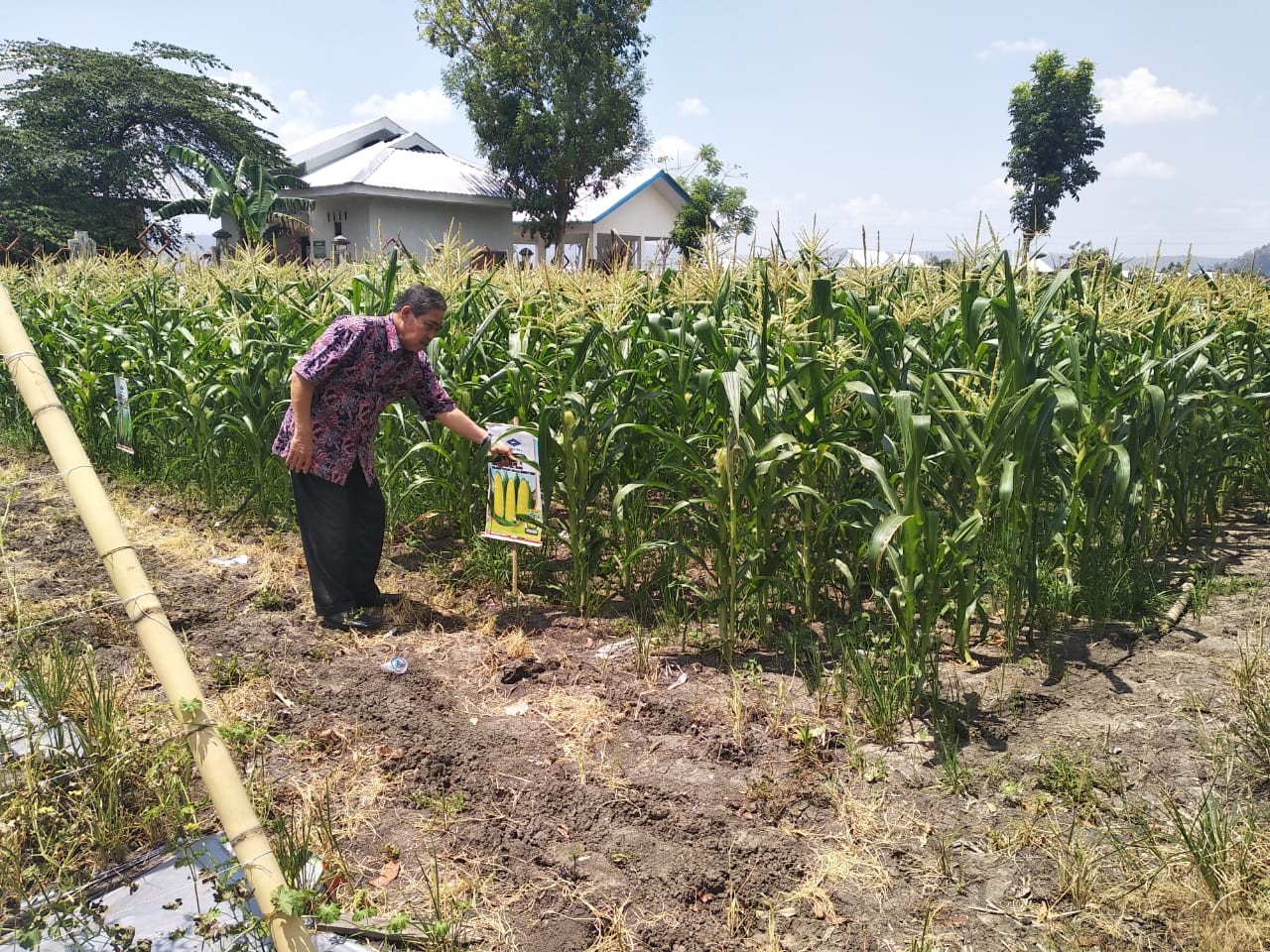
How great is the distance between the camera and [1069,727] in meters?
2.65

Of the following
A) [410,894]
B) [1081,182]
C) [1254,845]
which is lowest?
[410,894]

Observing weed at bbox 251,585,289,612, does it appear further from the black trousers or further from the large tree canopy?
the large tree canopy

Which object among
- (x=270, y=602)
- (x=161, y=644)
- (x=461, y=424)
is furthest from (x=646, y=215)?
(x=161, y=644)

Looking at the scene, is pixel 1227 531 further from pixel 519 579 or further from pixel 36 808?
pixel 36 808

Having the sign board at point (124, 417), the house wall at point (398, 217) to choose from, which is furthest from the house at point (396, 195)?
the sign board at point (124, 417)

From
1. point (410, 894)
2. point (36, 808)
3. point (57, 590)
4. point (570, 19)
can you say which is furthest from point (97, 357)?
point (570, 19)

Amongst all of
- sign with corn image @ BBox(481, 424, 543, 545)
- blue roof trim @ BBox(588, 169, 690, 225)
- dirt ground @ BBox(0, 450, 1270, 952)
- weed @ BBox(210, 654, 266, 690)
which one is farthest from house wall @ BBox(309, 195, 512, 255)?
dirt ground @ BBox(0, 450, 1270, 952)

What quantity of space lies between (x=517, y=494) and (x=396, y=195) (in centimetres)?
2343

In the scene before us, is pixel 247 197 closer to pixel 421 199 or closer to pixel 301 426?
pixel 421 199

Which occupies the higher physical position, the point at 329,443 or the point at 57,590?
the point at 329,443

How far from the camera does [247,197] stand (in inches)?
866

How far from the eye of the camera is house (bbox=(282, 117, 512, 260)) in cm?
2516

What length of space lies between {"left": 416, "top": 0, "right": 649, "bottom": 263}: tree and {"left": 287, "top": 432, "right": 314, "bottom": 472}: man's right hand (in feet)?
75.0

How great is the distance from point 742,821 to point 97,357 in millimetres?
6397
